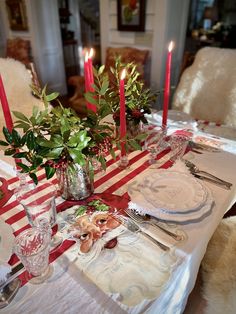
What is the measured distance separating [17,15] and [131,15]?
2.30 meters

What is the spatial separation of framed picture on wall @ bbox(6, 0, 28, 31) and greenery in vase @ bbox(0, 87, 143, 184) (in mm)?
3816

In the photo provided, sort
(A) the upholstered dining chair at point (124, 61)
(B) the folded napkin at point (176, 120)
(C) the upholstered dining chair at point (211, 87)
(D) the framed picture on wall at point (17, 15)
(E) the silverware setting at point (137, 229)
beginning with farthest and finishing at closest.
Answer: (D) the framed picture on wall at point (17, 15), (A) the upholstered dining chair at point (124, 61), (C) the upholstered dining chair at point (211, 87), (B) the folded napkin at point (176, 120), (E) the silverware setting at point (137, 229)

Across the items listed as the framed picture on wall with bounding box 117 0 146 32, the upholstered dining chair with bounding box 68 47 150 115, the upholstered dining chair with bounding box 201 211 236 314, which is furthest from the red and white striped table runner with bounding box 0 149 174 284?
the framed picture on wall with bounding box 117 0 146 32

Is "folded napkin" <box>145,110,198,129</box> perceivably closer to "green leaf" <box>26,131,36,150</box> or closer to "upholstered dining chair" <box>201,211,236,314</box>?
"upholstered dining chair" <box>201,211,236,314</box>

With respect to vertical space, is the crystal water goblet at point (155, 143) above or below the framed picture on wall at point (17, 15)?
below

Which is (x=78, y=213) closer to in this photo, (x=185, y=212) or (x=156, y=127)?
(x=185, y=212)

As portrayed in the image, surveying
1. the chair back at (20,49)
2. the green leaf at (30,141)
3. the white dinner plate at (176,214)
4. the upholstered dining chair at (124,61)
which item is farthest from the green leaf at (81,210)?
the chair back at (20,49)

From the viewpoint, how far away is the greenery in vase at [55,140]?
1.96 ft

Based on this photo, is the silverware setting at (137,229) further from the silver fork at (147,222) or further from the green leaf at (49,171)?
the green leaf at (49,171)

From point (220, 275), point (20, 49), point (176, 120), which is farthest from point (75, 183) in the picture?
point (20, 49)

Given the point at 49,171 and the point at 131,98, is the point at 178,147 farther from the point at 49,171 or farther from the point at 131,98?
the point at 49,171

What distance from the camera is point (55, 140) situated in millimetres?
595

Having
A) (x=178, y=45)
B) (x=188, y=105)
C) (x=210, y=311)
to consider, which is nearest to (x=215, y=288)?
(x=210, y=311)

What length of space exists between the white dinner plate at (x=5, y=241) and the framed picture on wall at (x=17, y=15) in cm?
404
